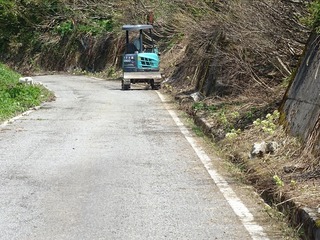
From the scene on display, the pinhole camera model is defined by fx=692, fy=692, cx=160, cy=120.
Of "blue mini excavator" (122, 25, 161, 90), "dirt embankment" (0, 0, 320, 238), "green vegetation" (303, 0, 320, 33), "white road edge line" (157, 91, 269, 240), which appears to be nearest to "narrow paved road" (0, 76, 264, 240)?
"white road edge line" (157, 91, 269, 240)

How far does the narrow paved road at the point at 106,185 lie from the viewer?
23.6 feet

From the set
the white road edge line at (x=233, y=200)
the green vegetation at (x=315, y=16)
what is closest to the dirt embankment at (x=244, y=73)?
the white road edge line at (x=233, y=200)

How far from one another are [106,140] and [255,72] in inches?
220

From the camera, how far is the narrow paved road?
7203 mm

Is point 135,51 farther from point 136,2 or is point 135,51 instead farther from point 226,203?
point 226,203

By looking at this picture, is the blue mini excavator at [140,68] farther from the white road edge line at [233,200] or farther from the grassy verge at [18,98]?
the white road edge line at [233,200]

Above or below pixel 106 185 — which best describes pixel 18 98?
below

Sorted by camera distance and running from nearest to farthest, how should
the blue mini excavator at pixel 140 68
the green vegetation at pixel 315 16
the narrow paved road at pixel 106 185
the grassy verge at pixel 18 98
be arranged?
the narrow paved road at pixel 106 185
the green vegetation at pixel 315 16
the grassy verge at pixel 18 98
the blue mini excavator at pixel 140 68

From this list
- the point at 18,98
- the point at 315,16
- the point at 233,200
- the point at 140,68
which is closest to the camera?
the point at 233,200

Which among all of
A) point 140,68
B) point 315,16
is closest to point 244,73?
point 315,16

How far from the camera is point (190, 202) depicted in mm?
8398

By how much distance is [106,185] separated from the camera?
9.40 m

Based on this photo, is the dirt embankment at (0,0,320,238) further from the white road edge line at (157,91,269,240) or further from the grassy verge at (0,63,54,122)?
the grassy verge at (0,63,54,122)

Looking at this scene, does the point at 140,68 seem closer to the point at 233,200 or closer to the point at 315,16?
the point at 315,16
